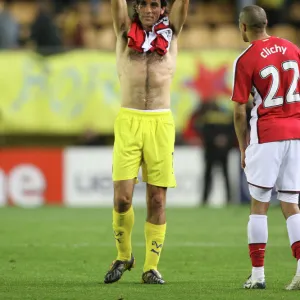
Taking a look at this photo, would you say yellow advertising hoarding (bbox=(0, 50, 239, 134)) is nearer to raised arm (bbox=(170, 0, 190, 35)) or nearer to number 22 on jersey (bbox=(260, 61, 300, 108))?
raised arm (bbox=(170, 0, 190, 35))

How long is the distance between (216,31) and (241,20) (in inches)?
603

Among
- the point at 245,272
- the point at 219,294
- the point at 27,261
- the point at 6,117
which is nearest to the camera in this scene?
the point at 219,294

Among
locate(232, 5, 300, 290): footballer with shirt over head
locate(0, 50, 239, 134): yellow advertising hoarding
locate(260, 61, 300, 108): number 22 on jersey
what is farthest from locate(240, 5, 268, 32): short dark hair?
locate(0, 50, 239, 134): yellow advertising hoarding

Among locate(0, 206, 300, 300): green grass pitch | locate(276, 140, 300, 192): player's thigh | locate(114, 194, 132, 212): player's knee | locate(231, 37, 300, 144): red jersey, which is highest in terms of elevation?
locate(231, 37, 300, 144): red jersey

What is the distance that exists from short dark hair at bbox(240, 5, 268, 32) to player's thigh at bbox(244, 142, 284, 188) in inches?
35.3

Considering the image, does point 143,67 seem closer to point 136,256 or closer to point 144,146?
point 144,146

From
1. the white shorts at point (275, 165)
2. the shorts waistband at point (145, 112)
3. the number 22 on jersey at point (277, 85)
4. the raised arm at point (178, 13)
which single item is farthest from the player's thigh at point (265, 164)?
the raised arm at point (178, 13)

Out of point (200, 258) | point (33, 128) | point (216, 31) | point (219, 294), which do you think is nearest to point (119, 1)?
point (219, 294)

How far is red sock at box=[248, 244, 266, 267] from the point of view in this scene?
25.3 ft

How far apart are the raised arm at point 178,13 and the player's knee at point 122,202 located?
1.42 m

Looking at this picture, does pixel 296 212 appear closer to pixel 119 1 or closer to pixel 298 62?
pixel 298 62

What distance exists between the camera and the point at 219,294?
24.4 feet

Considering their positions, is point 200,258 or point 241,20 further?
point 200,258

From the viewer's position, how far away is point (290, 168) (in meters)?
7.77
